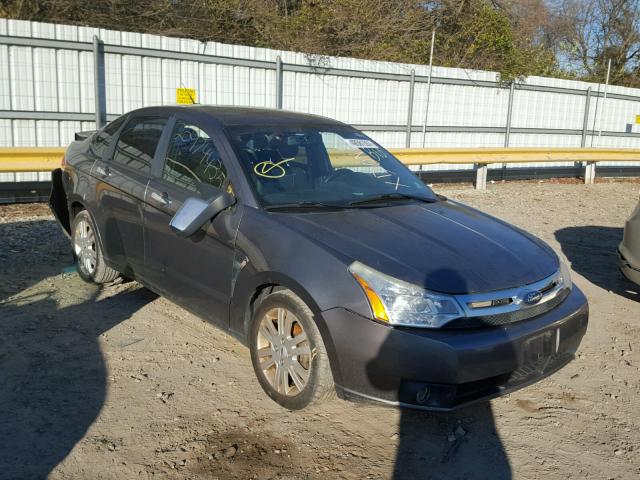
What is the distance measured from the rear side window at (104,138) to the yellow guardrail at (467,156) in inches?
109

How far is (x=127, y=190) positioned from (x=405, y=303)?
2573 mm

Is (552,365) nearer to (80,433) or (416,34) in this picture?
(80,433)

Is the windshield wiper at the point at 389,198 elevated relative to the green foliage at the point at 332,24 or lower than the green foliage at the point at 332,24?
lower

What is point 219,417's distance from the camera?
11.5 ft

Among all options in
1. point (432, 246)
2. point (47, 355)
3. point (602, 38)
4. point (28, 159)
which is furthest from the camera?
point (602, 38)

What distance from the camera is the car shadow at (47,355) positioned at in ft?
10.4

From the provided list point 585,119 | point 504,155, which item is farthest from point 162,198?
point 585,119

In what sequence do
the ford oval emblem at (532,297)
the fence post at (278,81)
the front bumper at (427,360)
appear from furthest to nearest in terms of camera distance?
the fence post at (278,81) < the ford oval emblem at (532,297) < the front bumper at (427,360)

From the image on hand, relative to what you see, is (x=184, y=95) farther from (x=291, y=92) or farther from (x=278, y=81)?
(x=291, y=92)

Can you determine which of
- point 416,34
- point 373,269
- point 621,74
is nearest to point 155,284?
point 373,269

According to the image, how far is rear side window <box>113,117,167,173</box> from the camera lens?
4.75 meters

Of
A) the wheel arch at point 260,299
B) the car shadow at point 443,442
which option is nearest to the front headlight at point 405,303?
the car shadow at point 443,442

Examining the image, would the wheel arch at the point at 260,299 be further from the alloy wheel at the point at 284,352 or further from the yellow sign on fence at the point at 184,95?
the yellow sign on fence at the point at 184,95

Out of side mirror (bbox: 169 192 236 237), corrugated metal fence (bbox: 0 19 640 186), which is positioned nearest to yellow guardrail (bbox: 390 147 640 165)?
corrugated metal fence (bbox: 0 19 640 186)
